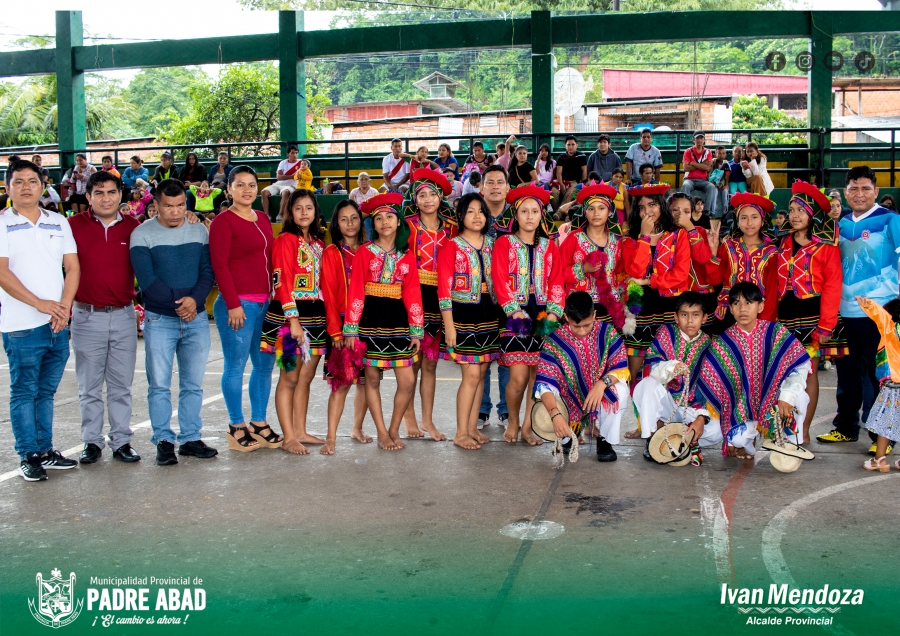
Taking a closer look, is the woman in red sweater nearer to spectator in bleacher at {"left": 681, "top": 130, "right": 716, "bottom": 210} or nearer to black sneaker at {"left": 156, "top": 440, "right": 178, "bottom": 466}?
black sneaker at {"left": 156, "top": 440, "right": 178, "bottom": 466}

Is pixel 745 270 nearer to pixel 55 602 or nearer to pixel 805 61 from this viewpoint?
pixel 55 602

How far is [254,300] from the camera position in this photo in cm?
601

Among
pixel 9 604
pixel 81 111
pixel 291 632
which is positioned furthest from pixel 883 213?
pixel 81 111

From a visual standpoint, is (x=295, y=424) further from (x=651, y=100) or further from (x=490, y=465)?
(x=651, y=100)

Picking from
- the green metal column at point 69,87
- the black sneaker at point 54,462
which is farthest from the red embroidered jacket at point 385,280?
the green metal column at point 69,87

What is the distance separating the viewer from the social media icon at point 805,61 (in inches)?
680

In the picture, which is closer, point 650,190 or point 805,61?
point 650,190

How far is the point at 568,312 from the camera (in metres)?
5.86

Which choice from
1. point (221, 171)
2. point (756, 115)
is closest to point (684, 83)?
point (756, 115)

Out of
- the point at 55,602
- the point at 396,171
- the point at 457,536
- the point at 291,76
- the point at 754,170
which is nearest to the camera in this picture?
the point at 55,602

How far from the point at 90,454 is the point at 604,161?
10.6m

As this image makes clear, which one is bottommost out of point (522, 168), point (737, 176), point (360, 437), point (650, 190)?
point (360, 437)

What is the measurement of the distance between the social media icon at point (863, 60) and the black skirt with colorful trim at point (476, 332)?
576 inches

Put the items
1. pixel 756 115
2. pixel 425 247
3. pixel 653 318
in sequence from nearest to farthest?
pixel 425 247 < pixel 653 318 < pixel 756 115
